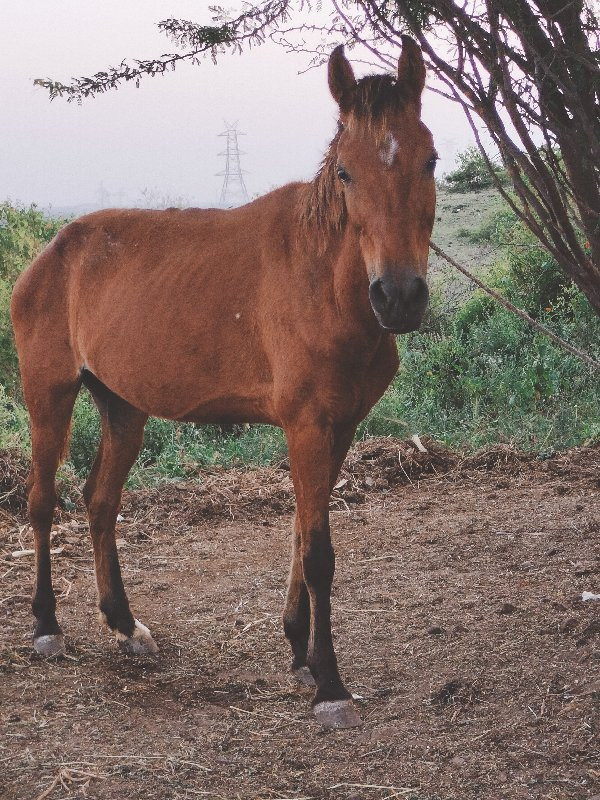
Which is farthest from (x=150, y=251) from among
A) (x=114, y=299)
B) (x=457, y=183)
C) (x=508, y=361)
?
(x=457, y=183)

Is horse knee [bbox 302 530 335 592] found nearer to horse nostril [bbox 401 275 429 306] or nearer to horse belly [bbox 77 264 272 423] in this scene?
horse belly [bbox 77 264 272 423]

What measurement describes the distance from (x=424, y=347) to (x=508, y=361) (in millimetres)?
1632

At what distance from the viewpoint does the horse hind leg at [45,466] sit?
427 centimetres

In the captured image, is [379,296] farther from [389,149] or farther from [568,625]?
[568,625]

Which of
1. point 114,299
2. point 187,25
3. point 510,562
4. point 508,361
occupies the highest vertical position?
point 187,25

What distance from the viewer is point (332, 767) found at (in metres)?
3.00

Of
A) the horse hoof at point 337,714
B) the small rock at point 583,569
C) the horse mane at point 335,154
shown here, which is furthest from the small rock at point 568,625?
the horse mane at point 335,154

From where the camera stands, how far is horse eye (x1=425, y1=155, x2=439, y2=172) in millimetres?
2953

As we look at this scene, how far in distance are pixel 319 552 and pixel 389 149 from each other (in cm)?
144

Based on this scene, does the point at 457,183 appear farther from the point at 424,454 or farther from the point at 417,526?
the point at 417,526

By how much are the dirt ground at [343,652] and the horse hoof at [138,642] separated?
48mm

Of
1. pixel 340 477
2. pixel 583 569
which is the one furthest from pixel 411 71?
pixel 340 477

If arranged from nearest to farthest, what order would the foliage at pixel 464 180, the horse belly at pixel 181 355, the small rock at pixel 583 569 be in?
the horse belly at pixel 181 355
the small rock at pixel 583 569
the foliage at pixel 464 180

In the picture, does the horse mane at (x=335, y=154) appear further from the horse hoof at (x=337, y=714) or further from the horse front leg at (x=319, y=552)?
the horse hoof at (x=337, y=714)
